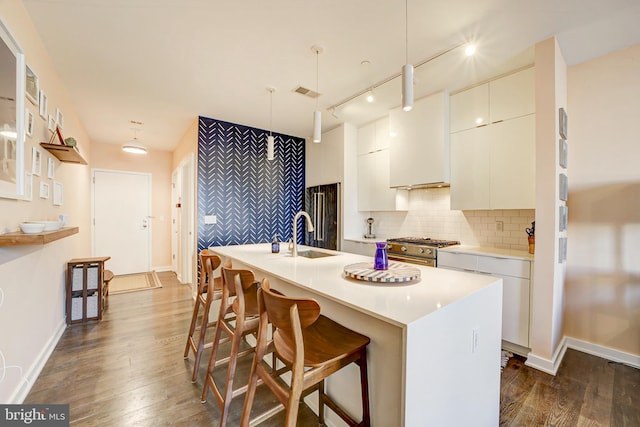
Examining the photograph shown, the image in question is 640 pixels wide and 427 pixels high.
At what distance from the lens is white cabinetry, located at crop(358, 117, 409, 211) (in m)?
3.78

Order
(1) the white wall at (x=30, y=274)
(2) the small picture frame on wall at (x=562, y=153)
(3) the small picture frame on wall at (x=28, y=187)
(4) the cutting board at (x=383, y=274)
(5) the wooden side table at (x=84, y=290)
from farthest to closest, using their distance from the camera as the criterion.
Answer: (5) the wooden side table at (x=84, y=290) → (2) the small picture frame on wall at (x=562, y=153) → (3) the small picture frame on wall at (x=28, y=187) → (1) the white wall at (x=30, y=274) → (4) the cutting board at (x=383, y=274)

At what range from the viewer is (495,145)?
2693 millimetres

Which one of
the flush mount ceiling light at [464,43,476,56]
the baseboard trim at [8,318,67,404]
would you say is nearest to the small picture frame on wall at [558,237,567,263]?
the flush mount ceiling light at [464,43,476,56]

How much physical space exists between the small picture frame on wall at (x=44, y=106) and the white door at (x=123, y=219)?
350 centimetres

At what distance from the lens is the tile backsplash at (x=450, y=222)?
112 inches

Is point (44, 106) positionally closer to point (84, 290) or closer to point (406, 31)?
point (84, 290)

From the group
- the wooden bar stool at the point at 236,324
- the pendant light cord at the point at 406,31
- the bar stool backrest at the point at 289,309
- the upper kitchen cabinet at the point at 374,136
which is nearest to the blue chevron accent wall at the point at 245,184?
the upper kitchen cabinet at the point at 374,136

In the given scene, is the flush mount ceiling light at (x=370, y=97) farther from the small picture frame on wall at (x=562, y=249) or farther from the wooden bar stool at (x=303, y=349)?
the wooden bar stool at (x=303, y=349)

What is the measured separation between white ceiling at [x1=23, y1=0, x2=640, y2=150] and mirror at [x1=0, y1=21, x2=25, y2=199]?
1.71ft

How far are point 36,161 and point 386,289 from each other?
9.31 ft

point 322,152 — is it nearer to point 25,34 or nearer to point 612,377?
point 25,34

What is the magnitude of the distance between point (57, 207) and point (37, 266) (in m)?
0.94

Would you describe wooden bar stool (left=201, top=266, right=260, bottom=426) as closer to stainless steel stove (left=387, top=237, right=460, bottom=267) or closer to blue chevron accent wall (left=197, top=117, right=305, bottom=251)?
stainless steel stove (left=387, top=237, right=460, bottom=267)

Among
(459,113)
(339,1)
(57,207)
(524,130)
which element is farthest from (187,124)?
(524,130)
